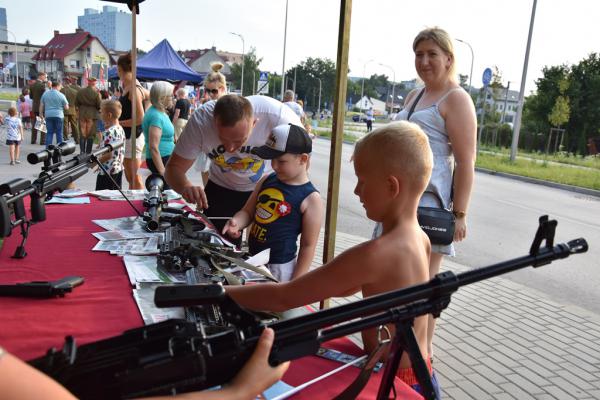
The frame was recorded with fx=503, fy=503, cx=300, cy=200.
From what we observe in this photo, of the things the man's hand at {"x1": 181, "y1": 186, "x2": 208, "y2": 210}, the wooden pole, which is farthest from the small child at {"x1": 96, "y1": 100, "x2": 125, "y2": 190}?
the wooden pole

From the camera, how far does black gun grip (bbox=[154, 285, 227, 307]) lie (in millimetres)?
1066

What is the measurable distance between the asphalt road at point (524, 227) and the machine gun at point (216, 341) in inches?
172

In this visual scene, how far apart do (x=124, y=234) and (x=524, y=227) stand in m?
6.93

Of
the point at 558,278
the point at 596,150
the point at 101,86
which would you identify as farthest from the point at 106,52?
the point at 558,278

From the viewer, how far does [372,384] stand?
5.00 ft

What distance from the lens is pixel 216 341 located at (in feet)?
3.39

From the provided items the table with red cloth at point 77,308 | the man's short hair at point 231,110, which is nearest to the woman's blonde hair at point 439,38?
the man's short hair at point 231,110

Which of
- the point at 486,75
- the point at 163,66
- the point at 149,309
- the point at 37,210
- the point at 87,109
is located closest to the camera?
the point at 149,309

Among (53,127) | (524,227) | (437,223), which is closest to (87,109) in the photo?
(53,127)

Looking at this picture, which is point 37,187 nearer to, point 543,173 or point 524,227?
point 524,227

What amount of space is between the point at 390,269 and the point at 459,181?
150 cm

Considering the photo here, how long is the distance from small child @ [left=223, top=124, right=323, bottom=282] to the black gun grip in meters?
1.58

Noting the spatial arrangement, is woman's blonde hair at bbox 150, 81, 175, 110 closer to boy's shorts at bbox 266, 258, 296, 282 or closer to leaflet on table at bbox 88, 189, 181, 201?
leaflet on table at bbox 88, 189, 181, 201

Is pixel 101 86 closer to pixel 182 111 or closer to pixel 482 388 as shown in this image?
pixel 182 111
